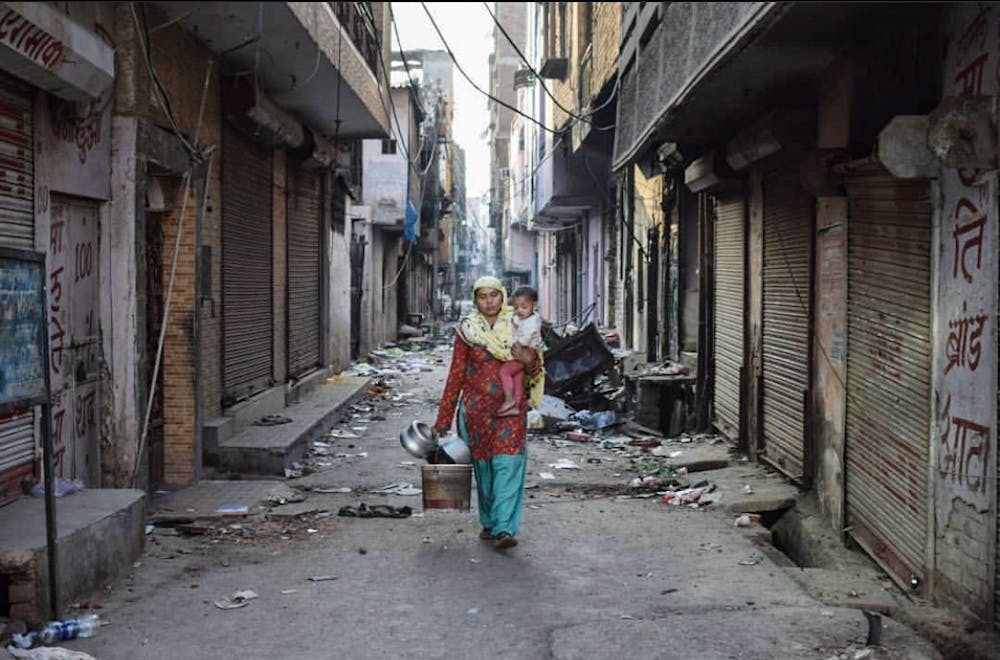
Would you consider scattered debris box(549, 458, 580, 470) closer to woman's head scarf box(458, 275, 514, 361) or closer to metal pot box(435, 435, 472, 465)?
metal pot box(435, 435, 472, 465)

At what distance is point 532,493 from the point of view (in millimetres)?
8969

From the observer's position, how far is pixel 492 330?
6855 mm

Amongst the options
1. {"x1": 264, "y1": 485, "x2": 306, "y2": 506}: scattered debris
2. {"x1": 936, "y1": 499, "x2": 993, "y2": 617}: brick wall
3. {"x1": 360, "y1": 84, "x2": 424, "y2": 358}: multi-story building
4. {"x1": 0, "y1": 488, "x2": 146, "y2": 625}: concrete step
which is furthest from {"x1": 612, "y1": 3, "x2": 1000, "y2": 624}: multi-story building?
{"x1": 360, "y1": 84, "x2": 424, "y2": 358}: multi-story building

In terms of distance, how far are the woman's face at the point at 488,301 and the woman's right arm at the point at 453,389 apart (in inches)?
10.8

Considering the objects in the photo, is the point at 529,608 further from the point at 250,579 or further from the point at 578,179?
the point at 578,179

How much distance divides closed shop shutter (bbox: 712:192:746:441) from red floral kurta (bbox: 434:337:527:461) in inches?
164

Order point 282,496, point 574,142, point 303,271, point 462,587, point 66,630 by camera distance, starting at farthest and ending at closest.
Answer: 1. point 574,142
2. point 303,271
3. point 282,496
4. point 462,587
5. point 66,630

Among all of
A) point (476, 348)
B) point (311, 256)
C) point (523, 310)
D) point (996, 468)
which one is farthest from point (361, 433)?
point (996, 468)

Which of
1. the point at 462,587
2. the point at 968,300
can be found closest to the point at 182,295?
the point at 462,587

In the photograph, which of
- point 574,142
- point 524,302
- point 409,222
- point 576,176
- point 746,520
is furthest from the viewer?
point 409,222

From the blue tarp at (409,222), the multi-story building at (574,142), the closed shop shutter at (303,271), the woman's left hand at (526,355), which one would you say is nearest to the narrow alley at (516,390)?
the woman's left hand at (526,355)

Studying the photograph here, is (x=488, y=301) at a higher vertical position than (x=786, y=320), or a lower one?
higher

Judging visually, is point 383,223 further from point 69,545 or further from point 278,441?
point 69,545

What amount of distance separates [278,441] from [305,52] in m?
3.91
